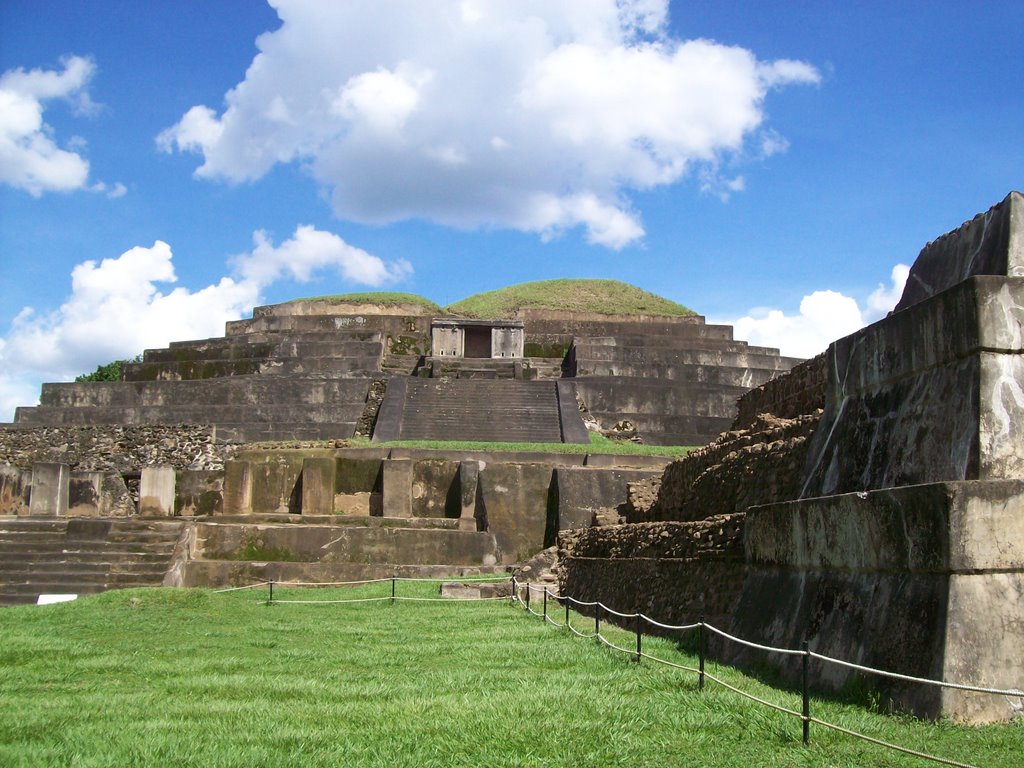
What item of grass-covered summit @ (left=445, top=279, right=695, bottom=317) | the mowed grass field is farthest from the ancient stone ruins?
grass-covered summit @ (left=445, top=279, right=695, bottom=317)

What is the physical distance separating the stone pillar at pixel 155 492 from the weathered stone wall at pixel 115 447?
1.59 meters

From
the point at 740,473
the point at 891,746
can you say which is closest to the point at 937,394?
the point at 891,746

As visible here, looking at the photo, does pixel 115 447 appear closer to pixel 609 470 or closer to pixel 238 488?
pixel 238 488

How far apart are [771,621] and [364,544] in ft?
29.8

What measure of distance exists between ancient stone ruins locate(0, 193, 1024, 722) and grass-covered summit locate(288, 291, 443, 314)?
414 mm

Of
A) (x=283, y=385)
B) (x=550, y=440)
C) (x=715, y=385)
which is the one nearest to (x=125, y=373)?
(x=283, y=385)

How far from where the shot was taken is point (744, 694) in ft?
16.9

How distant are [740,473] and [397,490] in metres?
7.65

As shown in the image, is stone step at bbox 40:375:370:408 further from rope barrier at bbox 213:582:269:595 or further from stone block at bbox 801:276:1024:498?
stone block at bbox 801:276:1024:498

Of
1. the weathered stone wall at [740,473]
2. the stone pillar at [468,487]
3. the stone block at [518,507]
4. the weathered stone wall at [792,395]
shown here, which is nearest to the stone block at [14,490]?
the stone pillar at [468,487]

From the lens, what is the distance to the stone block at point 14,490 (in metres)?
16.3

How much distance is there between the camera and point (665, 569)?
375 inches

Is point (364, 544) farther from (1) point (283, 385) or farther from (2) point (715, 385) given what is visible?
(2) point (715, 385)

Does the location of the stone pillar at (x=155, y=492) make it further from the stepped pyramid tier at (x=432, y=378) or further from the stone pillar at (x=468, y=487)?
the stone pillar at (x=468, y=487)
